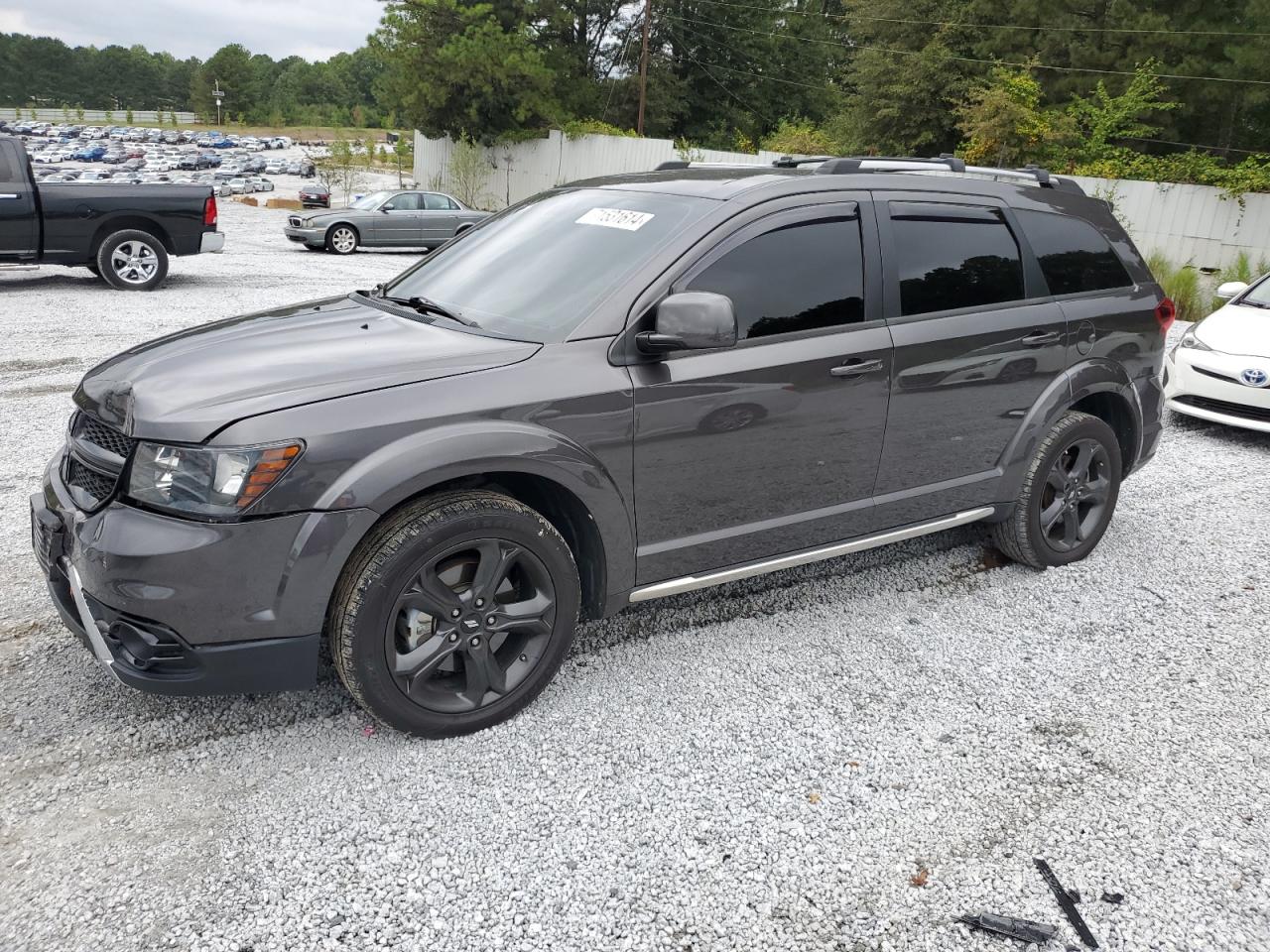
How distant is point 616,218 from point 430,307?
798 millimetres

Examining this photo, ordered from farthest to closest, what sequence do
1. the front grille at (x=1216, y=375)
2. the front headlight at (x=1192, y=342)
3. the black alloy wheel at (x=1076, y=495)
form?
1. the front headlight at (x=1192, y=342)
2. the front grille at (x=1216, y=375)
3. the black alloy wheel at (x=1076, y=495)

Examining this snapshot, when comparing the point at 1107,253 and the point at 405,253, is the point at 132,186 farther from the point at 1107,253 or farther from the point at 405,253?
the point at 1107,253

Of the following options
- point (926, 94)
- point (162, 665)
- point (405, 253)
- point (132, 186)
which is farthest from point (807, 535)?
point (926, 94)

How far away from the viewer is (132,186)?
11.7 meters

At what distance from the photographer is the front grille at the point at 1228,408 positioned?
7352mm

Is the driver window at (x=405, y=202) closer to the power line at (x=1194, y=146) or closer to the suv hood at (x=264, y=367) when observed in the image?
the suv hood at (x=264, y=367)

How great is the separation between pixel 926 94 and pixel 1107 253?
98.4ft

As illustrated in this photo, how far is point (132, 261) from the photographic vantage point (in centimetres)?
1183

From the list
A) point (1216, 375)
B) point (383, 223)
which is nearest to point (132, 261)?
point (383, 223)

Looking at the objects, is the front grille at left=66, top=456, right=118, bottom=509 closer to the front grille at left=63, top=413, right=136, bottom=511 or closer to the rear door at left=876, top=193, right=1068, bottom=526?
the front grille at left=63, top=413, right=136, bottom=511

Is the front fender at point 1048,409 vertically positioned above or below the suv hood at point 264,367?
below

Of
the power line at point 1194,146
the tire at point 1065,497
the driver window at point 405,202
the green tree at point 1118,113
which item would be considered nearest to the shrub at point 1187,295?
the tire at point 1065,497

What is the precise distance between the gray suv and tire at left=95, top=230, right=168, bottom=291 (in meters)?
9.24

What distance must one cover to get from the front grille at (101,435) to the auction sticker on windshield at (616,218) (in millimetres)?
1842
